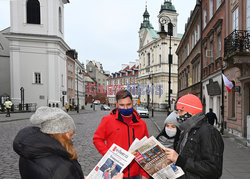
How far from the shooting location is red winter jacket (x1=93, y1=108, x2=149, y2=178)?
10.6ft

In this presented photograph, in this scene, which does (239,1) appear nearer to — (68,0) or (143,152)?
(143,152)

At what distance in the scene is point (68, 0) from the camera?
40062mm

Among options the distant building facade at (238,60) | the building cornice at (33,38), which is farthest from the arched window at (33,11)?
the distant building facade at (238,60)

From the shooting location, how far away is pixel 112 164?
7.98 ft

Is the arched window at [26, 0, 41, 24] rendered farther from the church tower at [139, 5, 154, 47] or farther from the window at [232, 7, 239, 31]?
the church tower at [139, 5, 154, 47]

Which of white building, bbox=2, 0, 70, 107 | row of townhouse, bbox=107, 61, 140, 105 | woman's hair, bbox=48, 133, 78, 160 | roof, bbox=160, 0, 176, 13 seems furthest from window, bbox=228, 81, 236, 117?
row of townhouse, bbox=107, 61, 140, 105

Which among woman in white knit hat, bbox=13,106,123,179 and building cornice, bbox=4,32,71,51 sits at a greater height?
building cornice, bbox=4,32,71,51

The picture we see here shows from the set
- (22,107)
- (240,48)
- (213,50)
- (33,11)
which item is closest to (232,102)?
(240,48)

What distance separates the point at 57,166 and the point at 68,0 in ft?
141

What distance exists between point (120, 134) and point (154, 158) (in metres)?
0.71

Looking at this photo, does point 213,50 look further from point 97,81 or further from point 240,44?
point 97,81

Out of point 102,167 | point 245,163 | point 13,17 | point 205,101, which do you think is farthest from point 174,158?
point 13,17

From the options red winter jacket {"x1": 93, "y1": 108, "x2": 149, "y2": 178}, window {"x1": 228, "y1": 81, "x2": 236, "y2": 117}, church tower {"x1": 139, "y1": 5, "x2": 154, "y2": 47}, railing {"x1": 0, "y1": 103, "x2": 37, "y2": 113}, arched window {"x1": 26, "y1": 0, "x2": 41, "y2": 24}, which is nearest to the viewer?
red winter jacket {"x1": 93, "y1": 108, "x2": 149, "y2": 178}

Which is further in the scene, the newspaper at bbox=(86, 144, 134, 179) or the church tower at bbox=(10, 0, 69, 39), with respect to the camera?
the church tower at bbox=(10, 0, 69, 39)
